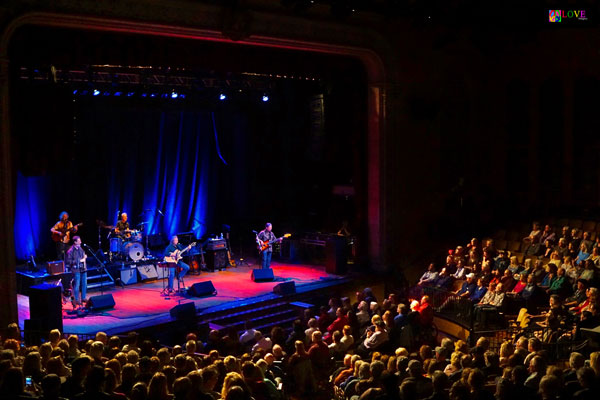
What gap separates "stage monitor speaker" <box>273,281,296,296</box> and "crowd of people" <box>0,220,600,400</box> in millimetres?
931

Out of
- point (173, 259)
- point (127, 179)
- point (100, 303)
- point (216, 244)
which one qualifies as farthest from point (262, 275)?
point (127, 179)

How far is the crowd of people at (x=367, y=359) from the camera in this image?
5.65 m

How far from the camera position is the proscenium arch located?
11078 millimetres

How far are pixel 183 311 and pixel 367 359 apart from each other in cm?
392

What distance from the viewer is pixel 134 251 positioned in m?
15.3

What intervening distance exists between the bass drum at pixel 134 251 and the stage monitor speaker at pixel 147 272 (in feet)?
0.80

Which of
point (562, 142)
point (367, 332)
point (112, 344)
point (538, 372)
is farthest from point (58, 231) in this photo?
point (562, 142)

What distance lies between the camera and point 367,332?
1023 cm

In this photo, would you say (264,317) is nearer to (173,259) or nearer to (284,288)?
(284,288)

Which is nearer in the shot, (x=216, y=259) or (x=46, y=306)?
(x=46, y=306)

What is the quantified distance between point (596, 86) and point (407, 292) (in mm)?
7064

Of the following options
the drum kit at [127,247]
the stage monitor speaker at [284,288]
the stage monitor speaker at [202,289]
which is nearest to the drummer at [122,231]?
the drum kit at [127,247]

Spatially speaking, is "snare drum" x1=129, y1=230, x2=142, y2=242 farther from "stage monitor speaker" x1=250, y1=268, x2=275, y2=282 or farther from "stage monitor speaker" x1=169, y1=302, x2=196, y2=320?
"stage monitor speaker" x1=169, y1=302, x2=196, y2=320

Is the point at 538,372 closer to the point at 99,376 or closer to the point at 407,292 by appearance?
the point at 99,376
